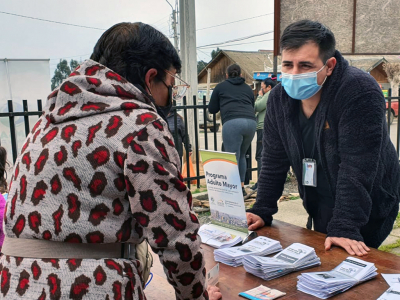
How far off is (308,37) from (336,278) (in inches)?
Result: 41.1

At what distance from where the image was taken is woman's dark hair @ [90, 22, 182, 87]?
48.4 inches

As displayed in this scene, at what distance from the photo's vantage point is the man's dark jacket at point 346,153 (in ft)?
5.85

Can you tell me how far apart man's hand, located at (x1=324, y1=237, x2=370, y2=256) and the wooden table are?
0.02 m

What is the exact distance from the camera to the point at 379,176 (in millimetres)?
1927

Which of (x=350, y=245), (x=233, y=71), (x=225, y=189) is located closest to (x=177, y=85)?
(x=225, y=189)

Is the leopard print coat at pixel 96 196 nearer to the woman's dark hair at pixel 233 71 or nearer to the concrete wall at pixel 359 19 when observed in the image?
the concrete wall at pixel 359 19

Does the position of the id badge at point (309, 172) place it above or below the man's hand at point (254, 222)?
above

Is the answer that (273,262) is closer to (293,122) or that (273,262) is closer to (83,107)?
(293,122)

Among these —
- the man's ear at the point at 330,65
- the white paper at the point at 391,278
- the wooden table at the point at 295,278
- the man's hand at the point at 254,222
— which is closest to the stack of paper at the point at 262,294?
the wooden table at the point at 295,278

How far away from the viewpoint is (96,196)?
42.3 inches

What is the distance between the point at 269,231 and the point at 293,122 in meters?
0.55

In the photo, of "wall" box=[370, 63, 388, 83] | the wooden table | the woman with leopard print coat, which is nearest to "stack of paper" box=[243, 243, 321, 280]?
the wooden table

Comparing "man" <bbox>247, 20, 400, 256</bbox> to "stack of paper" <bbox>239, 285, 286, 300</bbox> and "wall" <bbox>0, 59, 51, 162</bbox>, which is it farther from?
"wall" <bbox>0, 59, 51, 162</bbox>

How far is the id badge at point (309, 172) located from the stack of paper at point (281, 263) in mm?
388
